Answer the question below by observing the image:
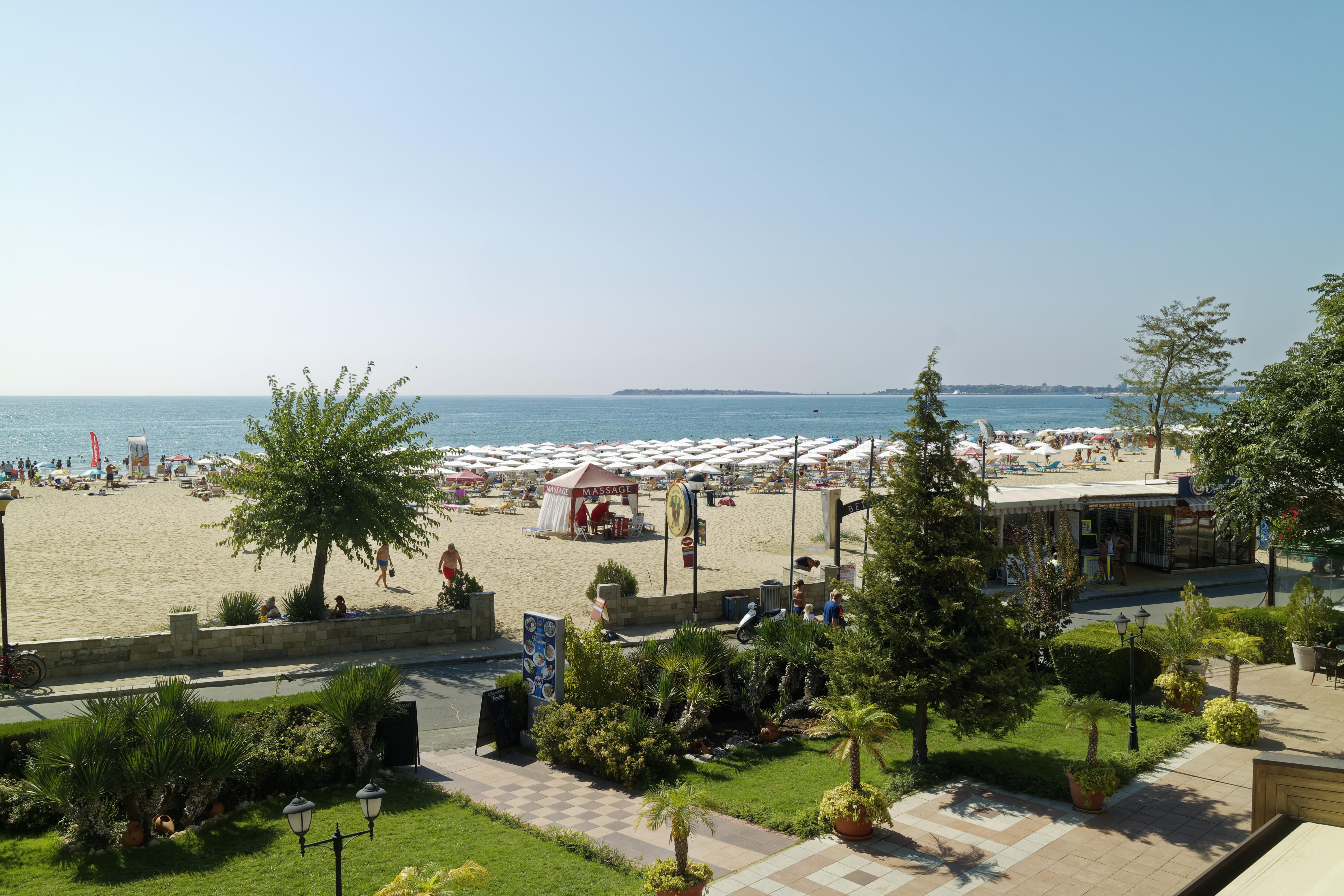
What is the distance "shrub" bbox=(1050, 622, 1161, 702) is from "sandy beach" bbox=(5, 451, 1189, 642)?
394 inches

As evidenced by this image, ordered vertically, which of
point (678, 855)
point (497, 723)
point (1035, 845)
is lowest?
point (497, 723)

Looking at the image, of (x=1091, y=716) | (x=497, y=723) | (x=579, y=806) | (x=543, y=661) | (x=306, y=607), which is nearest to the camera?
(x=1091, y=716)

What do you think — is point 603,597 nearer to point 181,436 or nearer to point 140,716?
point 140,716

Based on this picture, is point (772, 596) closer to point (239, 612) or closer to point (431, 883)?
point (239, 612)

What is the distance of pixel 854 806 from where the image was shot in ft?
25.5

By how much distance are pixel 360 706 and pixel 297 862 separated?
2.25 metres

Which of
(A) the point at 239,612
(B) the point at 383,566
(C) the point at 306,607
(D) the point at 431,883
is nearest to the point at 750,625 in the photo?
(C) the point at 306,607

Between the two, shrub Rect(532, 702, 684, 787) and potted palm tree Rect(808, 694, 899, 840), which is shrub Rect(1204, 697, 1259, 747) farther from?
shrub Rect(532, 702, 684, 787)

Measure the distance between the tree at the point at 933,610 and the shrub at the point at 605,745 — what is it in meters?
2.22

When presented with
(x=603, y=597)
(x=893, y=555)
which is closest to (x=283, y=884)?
(x=893, y=555)

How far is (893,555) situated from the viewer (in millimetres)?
9500

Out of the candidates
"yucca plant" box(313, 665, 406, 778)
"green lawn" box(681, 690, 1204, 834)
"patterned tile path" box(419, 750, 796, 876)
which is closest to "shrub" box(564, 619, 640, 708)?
"patterned tile path" box(419, 750, 796, 876)

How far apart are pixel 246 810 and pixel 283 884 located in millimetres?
1987

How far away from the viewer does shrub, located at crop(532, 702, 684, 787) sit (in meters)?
9.59
